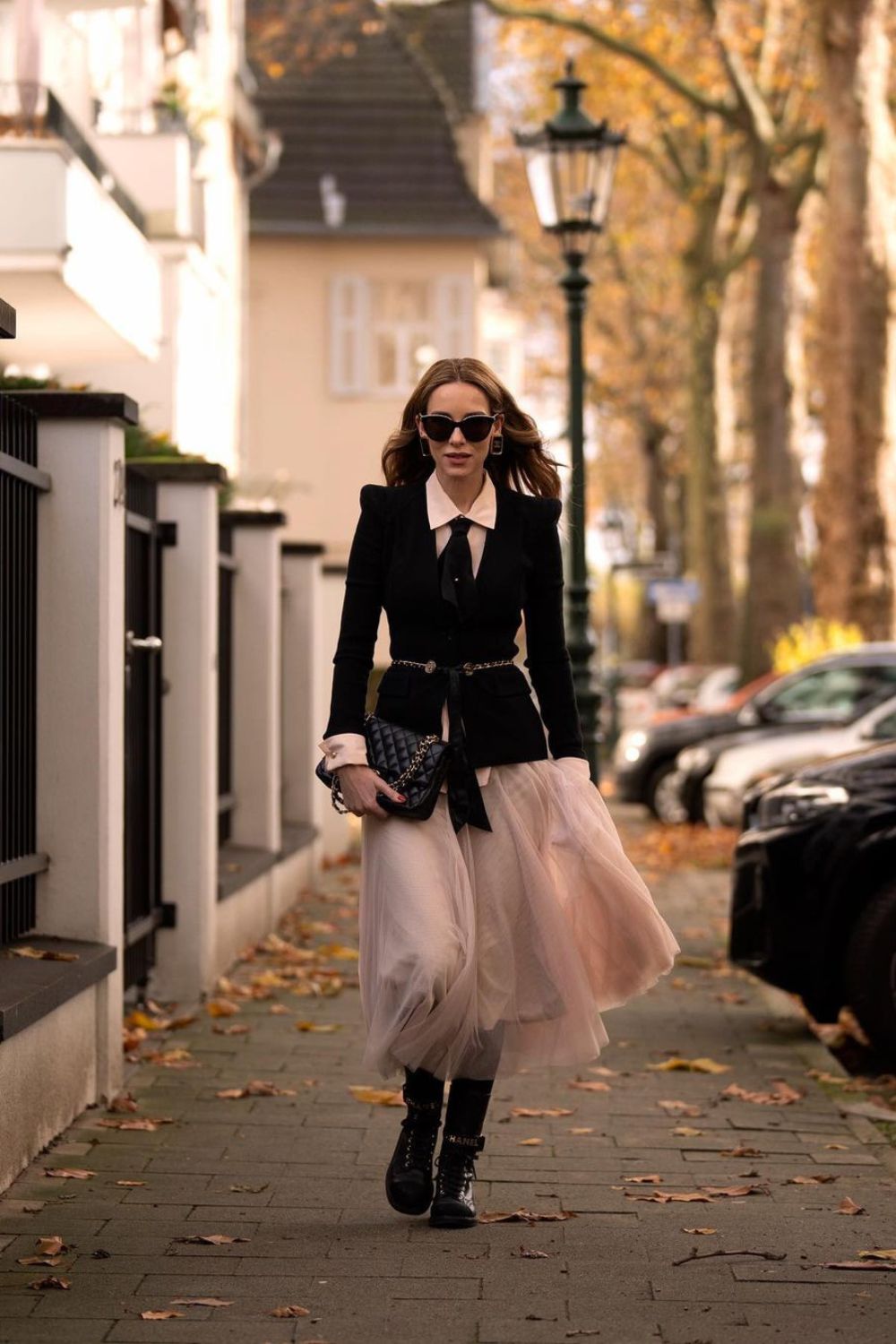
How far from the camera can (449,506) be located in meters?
6.05

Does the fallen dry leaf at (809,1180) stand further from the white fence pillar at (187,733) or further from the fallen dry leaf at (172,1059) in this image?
the white fence pillar at (187,733)

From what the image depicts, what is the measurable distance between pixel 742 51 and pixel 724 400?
358 inches

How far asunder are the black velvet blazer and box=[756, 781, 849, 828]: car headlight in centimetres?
331

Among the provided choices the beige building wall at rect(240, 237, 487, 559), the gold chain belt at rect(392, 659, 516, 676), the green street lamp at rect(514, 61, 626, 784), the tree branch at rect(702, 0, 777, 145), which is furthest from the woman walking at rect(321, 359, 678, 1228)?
the beige building wall at rect(240, 237, 487, 559)

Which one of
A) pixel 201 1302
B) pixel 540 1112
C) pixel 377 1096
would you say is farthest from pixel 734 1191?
pixel 201 1302

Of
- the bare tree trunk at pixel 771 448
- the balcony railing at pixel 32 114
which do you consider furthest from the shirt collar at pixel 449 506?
the bare tree trunk at pixel 771 448

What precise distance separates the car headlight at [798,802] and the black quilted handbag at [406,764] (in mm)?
3668

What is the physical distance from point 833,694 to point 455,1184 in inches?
568

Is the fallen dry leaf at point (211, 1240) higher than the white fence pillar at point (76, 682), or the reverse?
the white fence pillar at point (76, 682)

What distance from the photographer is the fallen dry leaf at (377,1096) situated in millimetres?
7941

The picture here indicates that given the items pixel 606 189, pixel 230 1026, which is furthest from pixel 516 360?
pixel 230 1026

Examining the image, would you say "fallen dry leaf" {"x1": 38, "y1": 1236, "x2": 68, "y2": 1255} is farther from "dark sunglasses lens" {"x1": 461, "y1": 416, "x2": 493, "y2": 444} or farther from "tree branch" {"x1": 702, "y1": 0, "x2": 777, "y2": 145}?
"tree branch" {"x1": 702, "y1": 0, "x2": 777, "y2": 145}

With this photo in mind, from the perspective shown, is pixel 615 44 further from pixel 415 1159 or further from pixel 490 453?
pixel 415 1159

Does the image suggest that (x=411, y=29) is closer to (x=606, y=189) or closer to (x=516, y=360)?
(x=516, y=360)
